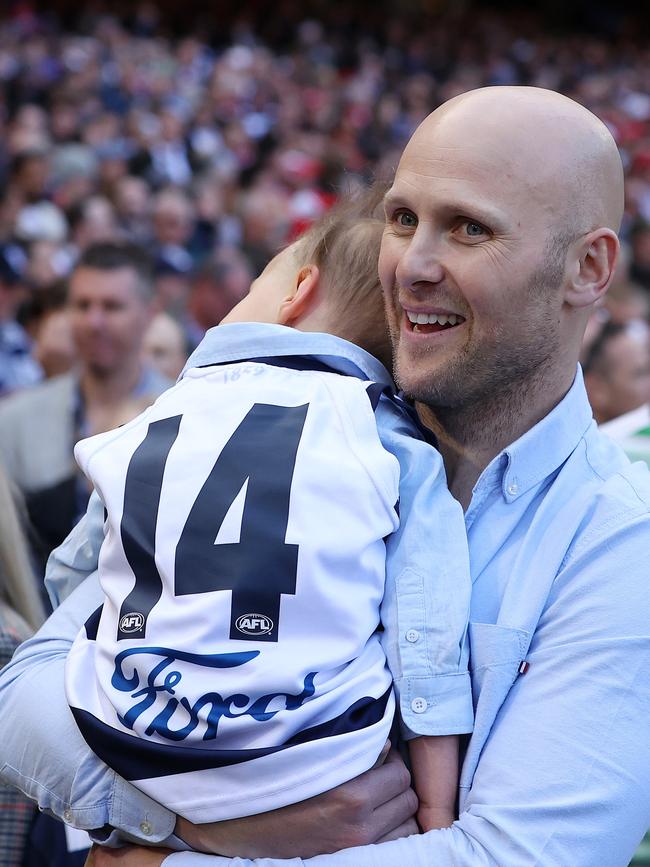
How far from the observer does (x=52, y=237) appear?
9125 mm

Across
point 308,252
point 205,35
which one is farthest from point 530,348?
point 205,35

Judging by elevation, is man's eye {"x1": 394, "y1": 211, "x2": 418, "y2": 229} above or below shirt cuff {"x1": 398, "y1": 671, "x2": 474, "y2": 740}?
above

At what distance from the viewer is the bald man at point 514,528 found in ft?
4.73

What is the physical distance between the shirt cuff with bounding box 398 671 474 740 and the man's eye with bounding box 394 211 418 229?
69 centimetres

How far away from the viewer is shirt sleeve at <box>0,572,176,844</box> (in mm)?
1521

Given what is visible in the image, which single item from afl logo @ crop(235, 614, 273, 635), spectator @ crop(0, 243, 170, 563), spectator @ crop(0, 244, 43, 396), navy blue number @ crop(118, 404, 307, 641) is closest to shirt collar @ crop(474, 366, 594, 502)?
navy blue number @ crop(118, 404, 307, 641)

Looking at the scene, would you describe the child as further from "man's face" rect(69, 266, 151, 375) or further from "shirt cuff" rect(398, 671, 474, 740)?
"man's face" rect(69, 266, 151, 375)

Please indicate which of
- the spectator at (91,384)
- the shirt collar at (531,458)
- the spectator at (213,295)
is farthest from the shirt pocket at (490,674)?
the spectator at (213,295)

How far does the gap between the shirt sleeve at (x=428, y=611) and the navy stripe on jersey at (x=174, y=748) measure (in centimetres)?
5

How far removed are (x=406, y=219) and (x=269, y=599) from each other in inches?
25.6

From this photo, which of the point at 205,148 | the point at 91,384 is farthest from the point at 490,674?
the point at 205,148

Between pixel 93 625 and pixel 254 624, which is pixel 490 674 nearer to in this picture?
pixel 254 624

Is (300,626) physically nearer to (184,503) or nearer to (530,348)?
(184,503)

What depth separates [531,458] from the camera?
1.73 m
